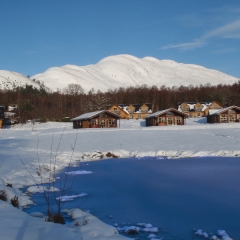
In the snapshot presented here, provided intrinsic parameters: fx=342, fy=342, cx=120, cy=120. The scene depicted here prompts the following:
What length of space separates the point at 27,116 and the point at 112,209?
5248cm

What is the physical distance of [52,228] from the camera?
5.44 meters

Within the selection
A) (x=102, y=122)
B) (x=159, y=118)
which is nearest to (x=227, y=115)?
(x=159, y=118)

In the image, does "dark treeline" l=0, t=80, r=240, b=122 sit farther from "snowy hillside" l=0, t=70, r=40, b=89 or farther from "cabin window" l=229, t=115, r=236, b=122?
"snowy hillside" l=0, t=70, r=40, b=89

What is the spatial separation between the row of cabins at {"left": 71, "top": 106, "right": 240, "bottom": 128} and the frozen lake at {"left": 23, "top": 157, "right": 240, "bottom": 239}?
33.2 metres

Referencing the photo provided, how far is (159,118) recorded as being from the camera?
4891 cm

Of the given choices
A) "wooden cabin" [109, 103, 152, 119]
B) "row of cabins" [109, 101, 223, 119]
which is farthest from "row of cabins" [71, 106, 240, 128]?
"wooden cabin" [109, 103, 152, 119]

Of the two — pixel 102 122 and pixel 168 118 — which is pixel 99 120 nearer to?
pixel 102 122

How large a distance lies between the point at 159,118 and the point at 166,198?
40737 mm

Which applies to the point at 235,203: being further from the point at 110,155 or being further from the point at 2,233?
the point at 110,155

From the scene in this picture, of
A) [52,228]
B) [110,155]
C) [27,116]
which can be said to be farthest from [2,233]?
[27,116]

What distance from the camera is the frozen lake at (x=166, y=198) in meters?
6.53

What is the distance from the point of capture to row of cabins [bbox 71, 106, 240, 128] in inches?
1826

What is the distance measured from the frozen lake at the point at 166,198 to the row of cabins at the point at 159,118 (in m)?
33.2

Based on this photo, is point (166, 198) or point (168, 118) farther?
point (168, 118)
